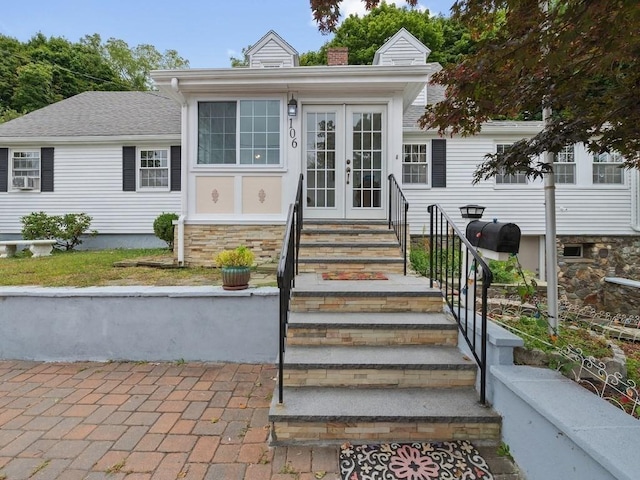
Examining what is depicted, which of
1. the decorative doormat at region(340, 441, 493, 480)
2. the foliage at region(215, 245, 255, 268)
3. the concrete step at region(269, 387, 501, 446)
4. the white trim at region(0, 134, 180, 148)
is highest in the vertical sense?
the white trim at region(0, 134, 180, 148)

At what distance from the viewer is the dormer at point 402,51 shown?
10.4 m

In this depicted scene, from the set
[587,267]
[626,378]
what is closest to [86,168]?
[626,378]

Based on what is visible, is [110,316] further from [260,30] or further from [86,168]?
[260,30]

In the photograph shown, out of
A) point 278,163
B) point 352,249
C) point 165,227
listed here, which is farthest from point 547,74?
point 165,227

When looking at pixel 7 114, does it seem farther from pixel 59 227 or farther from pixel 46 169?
pixel 59 227

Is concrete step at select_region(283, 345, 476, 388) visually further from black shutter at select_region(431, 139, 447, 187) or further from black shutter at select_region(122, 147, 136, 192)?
black shutter at select_region(122, 147, 136, 192)

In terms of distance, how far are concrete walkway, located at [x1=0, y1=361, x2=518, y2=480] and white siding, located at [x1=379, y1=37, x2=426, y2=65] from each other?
9814mm

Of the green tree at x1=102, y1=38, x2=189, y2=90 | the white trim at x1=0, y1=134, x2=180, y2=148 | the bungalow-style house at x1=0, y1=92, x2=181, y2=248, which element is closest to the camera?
the white trim at x1=0, y1=134, x2=180, y2=148

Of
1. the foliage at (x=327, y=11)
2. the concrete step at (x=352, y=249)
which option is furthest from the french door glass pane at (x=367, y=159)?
the foliage at (x=327, y=11)

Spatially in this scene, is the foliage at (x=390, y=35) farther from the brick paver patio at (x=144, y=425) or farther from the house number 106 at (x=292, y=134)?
the brick paver patio at (x=144, y=425)

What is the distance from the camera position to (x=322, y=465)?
2184 mm

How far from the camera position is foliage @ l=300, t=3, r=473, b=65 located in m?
19.1

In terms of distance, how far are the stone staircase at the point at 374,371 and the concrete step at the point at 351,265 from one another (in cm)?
71

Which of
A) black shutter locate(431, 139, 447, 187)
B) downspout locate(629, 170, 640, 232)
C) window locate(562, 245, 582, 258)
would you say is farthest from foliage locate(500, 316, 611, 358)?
downspout locate(629, 170, 640, 232)
